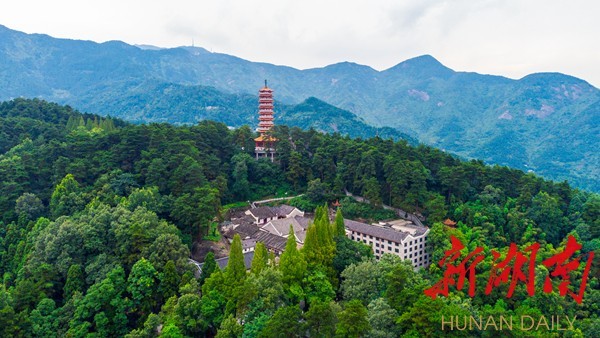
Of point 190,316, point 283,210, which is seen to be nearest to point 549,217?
point 283,210

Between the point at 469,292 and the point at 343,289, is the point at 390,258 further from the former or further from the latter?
the point at 469,292

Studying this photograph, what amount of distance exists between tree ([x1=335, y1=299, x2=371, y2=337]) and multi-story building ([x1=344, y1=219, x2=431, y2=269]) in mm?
10314

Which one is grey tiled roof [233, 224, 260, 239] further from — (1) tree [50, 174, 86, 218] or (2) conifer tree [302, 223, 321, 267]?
(1) tree [50, 174, 86, 218]

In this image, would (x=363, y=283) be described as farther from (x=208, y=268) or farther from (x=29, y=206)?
(x=29, y=206)

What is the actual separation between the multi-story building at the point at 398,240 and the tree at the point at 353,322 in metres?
10.3

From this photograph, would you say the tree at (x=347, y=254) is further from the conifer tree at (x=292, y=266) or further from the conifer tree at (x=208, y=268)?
the conifer tree at (x=208, y=268)

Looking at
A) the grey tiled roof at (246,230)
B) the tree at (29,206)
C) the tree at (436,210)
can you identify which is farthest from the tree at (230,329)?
the tree at (29,206)

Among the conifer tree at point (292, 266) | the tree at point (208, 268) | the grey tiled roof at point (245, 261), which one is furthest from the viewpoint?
the grey tiled roof at point (245, 261)

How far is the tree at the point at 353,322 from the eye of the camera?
16.0 m

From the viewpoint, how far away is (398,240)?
26281mm

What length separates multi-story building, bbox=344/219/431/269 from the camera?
2641cm

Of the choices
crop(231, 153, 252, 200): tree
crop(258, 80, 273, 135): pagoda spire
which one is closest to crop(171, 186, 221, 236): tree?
crop(231, 153, 252, 200): tree

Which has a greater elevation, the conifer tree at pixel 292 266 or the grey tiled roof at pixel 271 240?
the conifer tree at pixel 292 266

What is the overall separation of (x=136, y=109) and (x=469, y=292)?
14337 cm
